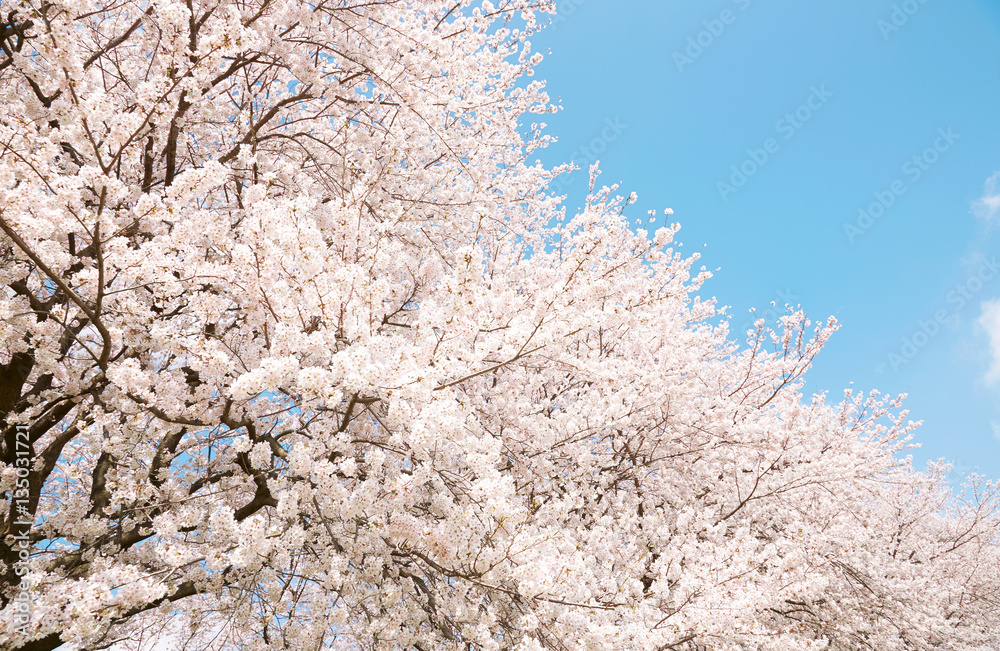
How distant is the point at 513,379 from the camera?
5.83 metres

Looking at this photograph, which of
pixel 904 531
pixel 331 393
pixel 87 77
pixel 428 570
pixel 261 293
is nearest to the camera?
pixel 331 393

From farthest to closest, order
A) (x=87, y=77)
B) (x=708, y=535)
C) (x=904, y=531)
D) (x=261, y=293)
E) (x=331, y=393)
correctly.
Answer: (x=904, y=531) < (x=708, y=535) < (x=87, y=77) < (x=261, y=293) < (x=331, y=393)

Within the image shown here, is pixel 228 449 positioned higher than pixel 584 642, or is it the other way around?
pixel 228 449

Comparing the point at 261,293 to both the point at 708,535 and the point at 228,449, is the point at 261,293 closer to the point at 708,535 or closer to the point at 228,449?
the point at 228,449

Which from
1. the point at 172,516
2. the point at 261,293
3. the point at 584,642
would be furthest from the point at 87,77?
the point at 584,642

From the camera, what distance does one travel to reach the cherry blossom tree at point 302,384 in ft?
9.34

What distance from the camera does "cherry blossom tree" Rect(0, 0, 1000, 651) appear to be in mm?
2846

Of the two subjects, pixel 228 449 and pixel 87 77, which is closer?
pixel 228 449

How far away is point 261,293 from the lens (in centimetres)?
292

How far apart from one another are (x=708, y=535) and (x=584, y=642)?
3429 mm

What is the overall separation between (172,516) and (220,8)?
3917mm

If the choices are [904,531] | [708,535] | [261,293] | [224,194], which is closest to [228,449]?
[261,293]

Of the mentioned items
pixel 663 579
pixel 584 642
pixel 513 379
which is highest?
pixel 513 379

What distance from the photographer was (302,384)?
2.47 metres
